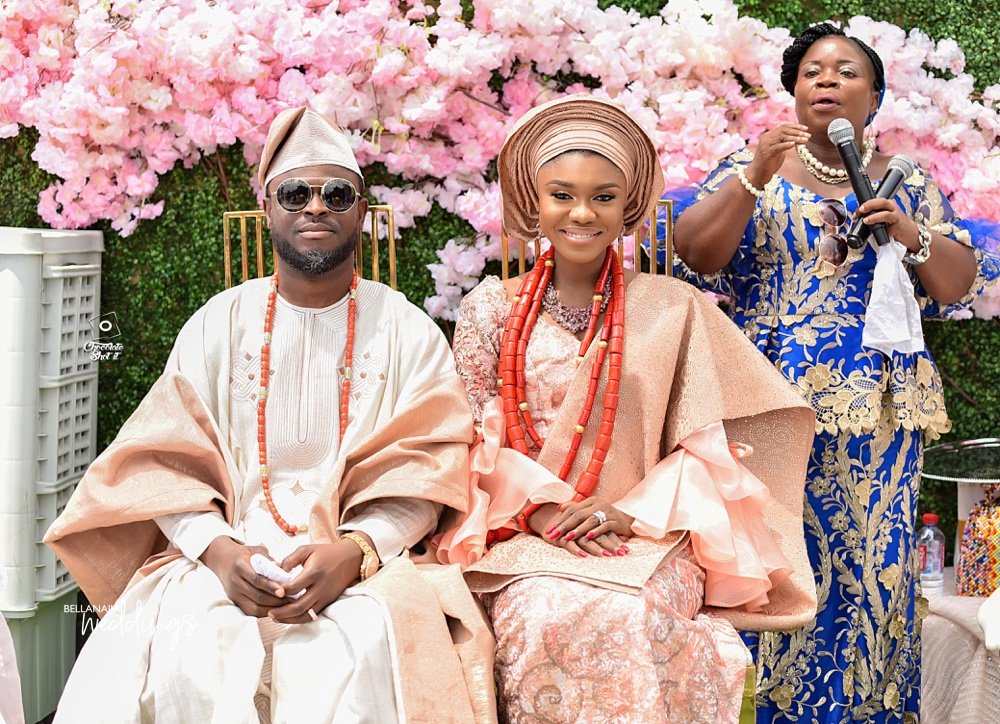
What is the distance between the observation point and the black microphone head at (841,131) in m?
3.83

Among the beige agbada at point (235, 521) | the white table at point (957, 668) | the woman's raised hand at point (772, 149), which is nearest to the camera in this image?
the beige agbada at point (235, 521)

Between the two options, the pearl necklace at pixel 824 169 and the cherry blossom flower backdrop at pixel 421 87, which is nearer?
the pearl necklace at pixel 824 169

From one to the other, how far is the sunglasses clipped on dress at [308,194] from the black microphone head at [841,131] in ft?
4.96


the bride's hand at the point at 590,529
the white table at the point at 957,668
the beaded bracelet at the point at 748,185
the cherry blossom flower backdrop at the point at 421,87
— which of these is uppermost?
the cherry blossom flower backdrop at the point at 421,87

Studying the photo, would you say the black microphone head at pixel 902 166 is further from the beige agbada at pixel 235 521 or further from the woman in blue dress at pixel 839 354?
the beige agbada at pixel 235 521

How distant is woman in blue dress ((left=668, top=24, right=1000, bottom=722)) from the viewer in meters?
4.05

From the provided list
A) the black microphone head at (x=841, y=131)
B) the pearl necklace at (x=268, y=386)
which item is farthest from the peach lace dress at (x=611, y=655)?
the black microphone head at (x=841, y=131)

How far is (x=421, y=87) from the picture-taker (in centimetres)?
485

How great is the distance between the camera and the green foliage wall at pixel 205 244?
16.4 feet

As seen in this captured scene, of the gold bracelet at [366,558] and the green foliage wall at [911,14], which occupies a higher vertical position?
Result: the green foliage wall at [911,14]

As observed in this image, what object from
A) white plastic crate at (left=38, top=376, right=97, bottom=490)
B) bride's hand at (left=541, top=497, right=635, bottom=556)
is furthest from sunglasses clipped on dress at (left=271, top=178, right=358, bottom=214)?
white plastic crate at (left=38, top=376, right=97, bottom=490)

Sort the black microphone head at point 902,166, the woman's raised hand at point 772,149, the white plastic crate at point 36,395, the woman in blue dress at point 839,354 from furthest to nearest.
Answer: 1. the white plastic crate at point 36,395
2. the woman in blue dress at point 839,354
3. the black microphone head at point 902,166
4. the woman's raised hand at point 772,149

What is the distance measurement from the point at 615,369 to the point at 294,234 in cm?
104

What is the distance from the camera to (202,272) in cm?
506
